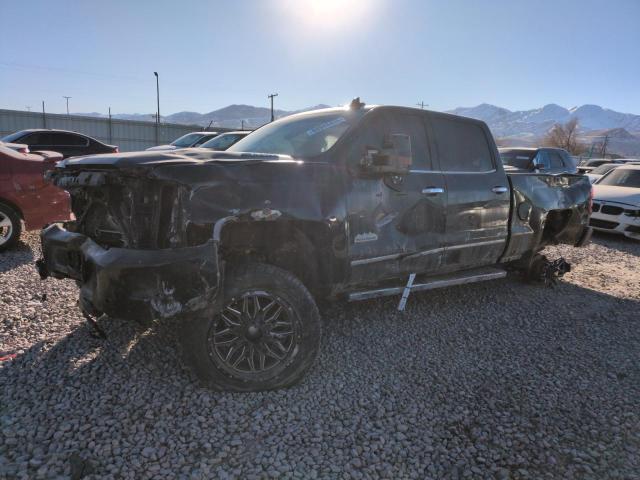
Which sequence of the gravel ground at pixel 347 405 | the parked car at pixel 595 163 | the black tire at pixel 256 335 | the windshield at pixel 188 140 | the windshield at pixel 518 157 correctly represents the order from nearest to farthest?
the gravel ground at pixel 347 405 < the black tire at pixel 256 335 < the windshield at pixel 518 157 < the windshield at pixel 188 140 < the parked car at pixel 595 163

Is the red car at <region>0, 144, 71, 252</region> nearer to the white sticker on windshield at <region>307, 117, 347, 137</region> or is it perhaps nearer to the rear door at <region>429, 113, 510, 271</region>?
the white sticker on windshield at <region>307, 117, 347, 137</region>

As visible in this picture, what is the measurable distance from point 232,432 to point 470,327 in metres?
2.48

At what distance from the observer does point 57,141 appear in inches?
468

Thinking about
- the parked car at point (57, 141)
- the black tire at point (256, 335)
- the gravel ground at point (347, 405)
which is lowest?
the gravel ground at point (347, 405)

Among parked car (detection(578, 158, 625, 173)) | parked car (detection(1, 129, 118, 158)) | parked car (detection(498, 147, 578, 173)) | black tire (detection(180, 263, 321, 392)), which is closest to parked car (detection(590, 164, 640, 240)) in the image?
parked car (detection(498, 147, 578, 173))

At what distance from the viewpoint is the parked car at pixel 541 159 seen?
10.5 m

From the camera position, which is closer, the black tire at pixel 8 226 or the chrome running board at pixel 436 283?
the chrome running board at pixel 436 283

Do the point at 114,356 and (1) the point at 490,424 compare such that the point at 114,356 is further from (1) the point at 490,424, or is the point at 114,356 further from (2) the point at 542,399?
(2) the point at 542,399

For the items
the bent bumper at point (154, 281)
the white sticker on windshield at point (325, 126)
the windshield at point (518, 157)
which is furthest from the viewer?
the windshield at point (518, 157)

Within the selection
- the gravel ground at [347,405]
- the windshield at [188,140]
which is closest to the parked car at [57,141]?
the windshield at [188,140]

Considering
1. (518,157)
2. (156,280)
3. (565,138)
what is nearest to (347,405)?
(156,280)

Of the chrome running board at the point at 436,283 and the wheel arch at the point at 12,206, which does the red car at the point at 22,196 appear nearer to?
the wheel arch at the point at 12,206

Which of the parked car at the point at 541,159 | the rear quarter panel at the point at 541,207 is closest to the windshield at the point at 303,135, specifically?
the rear quarter panel at the point at 541,207

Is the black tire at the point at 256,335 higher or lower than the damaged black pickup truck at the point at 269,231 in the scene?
lower
